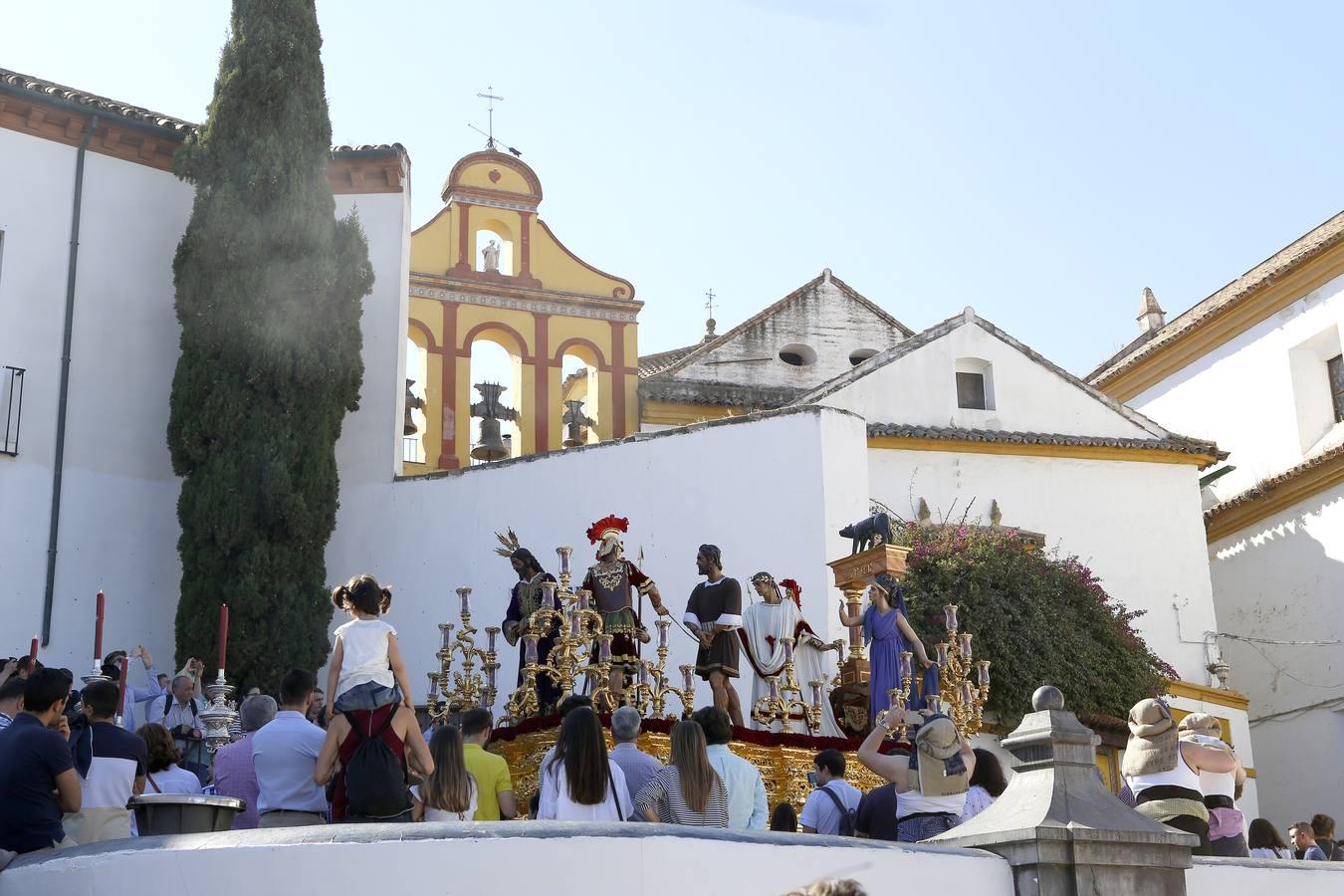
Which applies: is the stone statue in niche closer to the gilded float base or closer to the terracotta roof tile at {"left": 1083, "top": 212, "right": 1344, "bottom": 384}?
the terracotta roof tile at {"left": 1083, "top": 212, "right": 1344, "bottom": 384}

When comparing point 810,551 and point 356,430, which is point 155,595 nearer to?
point 356,430

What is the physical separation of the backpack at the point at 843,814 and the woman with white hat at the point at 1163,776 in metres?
1.36

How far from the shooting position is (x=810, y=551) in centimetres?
1619

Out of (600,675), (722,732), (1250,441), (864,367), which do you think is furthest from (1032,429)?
(722,732)

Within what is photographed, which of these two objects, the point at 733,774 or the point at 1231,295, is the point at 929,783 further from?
the point at 1231,295

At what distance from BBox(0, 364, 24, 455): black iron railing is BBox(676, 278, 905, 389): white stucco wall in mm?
11907

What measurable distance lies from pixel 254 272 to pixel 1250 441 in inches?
617

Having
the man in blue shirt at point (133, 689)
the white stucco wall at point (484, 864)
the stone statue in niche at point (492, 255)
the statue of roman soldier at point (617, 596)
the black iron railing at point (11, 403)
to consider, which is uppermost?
the stone statue in niche at point (492, 255)

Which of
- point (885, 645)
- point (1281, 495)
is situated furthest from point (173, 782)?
point (1281, 495)

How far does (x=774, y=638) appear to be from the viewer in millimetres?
12188

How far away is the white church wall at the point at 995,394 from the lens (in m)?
22.9

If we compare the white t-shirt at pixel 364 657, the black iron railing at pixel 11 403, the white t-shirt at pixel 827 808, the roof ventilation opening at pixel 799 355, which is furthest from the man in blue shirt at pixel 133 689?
the roof ventilation opening at pixel 799 355

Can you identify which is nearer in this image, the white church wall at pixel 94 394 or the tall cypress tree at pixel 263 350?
the tall cypress tree at pixel 263 350

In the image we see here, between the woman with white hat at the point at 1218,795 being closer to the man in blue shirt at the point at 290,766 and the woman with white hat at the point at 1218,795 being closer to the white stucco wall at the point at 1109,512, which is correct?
the man in blue shirt at the point at 290,766
